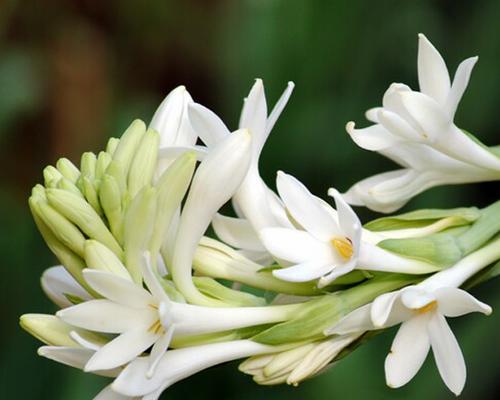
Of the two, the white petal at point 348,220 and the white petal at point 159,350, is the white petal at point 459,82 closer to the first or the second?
the white petal at point 348,220

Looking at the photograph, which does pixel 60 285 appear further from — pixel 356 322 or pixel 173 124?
pixel 356 322

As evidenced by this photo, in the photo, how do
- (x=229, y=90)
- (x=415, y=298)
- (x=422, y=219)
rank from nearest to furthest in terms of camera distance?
(x=415, y=298)
(x=422, y=219)
(x=229, y=90)

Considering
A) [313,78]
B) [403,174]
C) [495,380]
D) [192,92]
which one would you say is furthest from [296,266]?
[192,92]

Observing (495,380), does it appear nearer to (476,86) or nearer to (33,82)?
(476,86)

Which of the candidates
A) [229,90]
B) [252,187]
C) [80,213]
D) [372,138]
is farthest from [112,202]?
[229,90]

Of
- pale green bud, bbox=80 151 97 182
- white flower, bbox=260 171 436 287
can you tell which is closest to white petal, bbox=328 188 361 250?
white flower, bbox=260 171 436 287

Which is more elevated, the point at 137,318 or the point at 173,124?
the point at 173,124
